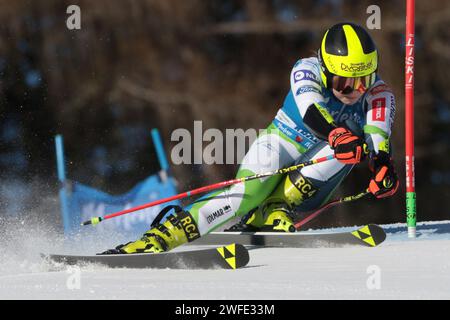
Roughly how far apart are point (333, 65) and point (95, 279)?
5.30ft

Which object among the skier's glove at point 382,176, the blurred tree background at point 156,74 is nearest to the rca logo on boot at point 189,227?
the skier's glove at point 382,176

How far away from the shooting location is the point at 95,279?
12.0 feet

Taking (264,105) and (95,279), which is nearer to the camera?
(95,279)

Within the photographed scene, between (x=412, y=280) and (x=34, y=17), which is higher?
(x=34, y=17)

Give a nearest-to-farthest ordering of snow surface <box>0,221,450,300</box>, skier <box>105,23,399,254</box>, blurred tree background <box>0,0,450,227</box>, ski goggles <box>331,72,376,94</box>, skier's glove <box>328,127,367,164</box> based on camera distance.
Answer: snow surface <box>0,221,450,300</box> → skier's glove <box>328,127,367,164</box> → skier <box>105,23,399,254</box> → ski goggles <box>331,72,376,94</box> → blurred tree background <box>0,0,450,227</box>

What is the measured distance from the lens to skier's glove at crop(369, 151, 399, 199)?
446cm

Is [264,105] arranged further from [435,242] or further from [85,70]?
[435,242]

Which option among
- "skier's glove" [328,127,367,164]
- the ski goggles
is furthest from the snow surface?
the ski goggles

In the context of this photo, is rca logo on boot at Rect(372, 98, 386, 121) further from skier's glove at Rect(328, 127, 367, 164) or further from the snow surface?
the snow surface

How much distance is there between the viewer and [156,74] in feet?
31.5

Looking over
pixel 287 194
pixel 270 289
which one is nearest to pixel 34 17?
pixel 287 194

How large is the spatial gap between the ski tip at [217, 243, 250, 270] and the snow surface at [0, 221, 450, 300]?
46 mm

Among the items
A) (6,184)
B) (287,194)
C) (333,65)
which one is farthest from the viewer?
(6,184)
